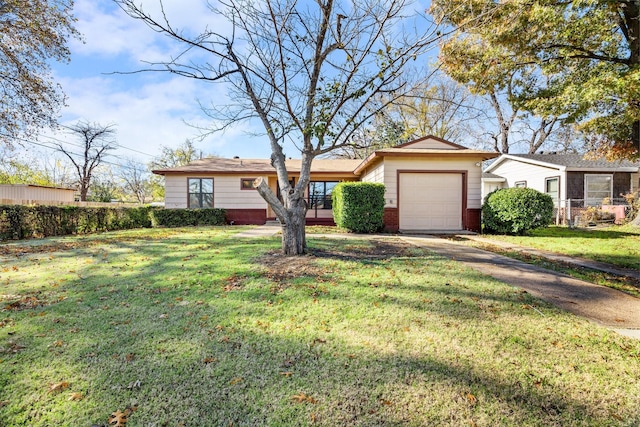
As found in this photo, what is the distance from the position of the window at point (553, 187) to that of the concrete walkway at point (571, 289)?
1298 cm

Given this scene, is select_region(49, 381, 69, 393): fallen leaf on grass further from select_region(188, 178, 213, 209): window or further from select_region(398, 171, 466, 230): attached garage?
select_region(188, 178, 213, 209): window

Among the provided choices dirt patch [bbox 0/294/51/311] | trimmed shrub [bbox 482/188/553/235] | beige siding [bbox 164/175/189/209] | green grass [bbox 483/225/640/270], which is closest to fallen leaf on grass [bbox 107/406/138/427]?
dirt patch [bbox 0/294/51/311]

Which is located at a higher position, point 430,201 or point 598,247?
point 430,201

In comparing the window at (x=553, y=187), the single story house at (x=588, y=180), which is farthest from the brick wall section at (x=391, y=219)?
the window at (x=553, y=187)

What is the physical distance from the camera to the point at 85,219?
11867 mm

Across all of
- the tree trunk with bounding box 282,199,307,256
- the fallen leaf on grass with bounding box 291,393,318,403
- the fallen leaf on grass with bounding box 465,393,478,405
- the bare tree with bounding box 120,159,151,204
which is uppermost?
the bare tree with bounding box 120,159,151,204

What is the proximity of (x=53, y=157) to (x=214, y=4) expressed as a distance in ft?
118

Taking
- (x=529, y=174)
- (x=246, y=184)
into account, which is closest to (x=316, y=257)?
(x=246, y=184)

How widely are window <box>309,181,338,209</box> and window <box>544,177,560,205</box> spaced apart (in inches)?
487

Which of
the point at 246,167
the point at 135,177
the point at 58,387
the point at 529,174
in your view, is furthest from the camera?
the point at 135,177

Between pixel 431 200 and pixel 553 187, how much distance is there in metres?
→ 10.8

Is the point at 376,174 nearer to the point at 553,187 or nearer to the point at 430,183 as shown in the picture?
the point at 430,183

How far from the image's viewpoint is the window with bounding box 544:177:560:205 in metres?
16.9

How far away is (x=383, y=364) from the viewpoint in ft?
8.00
